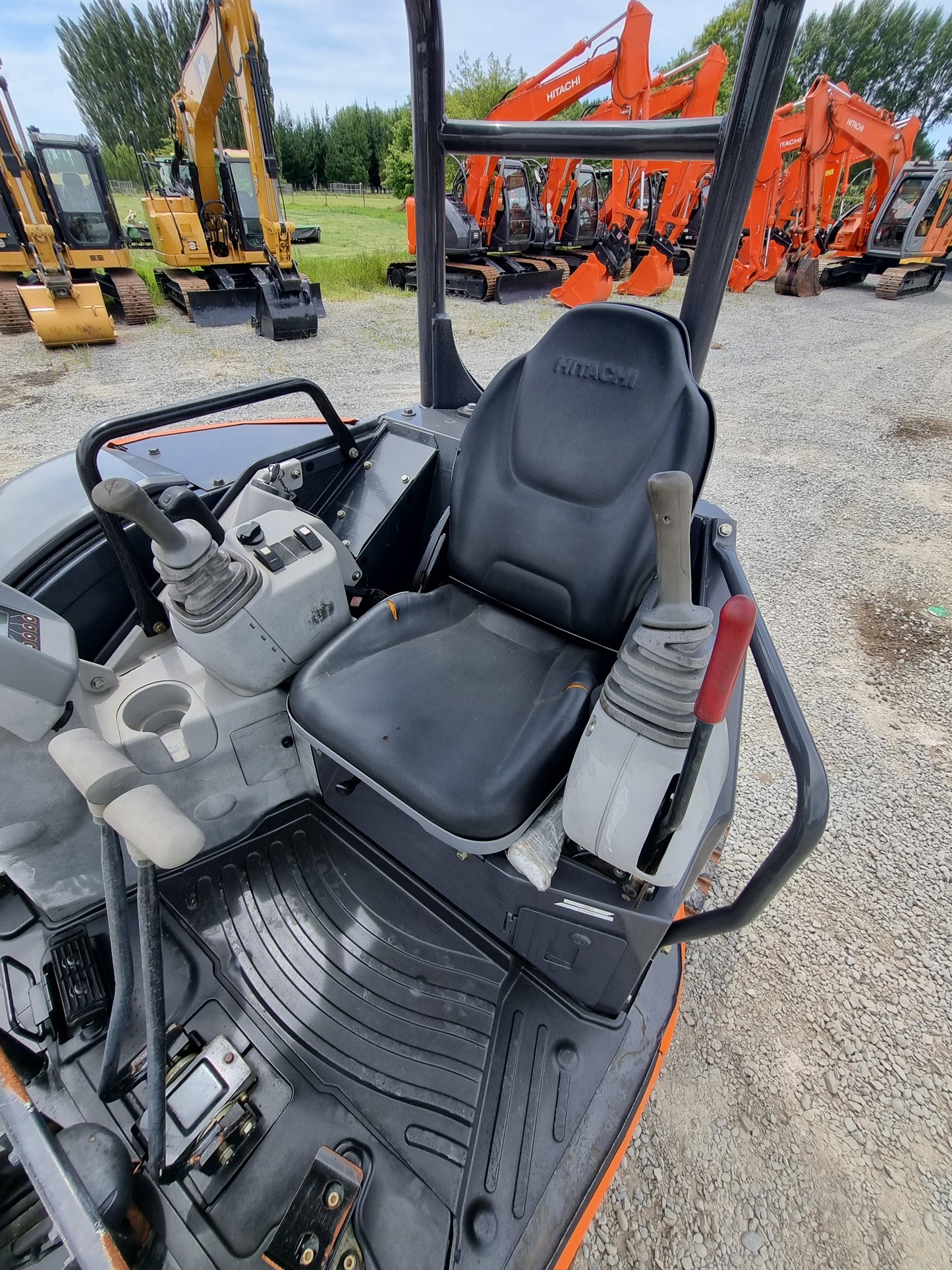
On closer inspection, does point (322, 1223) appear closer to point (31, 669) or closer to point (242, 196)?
point (31, 669)

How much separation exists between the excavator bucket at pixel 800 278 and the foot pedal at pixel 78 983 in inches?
519

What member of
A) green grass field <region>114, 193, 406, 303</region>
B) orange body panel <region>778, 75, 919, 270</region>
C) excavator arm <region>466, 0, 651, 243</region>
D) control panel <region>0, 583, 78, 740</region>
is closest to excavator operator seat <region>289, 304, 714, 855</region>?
control panel <region>0, 583, 78, 740</region>

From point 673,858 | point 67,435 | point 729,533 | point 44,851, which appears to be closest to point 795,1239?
point 673,858

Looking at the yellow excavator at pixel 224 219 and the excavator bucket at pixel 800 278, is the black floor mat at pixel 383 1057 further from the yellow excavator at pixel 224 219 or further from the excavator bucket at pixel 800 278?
the excavator bucket at pixel 800 278

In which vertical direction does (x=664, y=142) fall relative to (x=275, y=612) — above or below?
above

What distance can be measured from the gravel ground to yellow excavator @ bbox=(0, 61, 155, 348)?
169cm

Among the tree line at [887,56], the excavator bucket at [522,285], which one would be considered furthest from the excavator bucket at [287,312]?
the tree line at [887,56]

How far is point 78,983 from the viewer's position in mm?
1172

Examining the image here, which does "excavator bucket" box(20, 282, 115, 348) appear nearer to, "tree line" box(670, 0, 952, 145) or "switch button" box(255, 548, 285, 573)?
"switch button" box(255, 548, 285, 573)

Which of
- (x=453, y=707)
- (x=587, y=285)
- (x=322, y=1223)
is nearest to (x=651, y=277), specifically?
(x=587, y=285)

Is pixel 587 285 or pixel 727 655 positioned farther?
pixel 587 285

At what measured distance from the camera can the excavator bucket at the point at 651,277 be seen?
8.66 meters

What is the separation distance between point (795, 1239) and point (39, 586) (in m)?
2.00

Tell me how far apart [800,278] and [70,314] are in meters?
11.1
